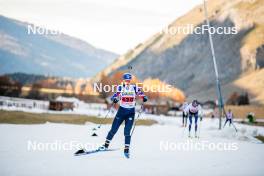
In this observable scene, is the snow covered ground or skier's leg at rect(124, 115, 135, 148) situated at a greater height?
skier's leg at rect(124, 115, 135, 148)

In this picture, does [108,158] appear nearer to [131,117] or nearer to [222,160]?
[131,117]

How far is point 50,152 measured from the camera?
12703 mm

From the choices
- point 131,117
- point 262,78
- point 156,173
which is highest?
point 262,78

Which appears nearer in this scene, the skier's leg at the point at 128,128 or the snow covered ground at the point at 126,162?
the snow covered ground at the point at 126,162

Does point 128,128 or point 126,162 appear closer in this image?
point 126,162

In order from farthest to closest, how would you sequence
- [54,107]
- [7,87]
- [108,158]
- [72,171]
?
[7,87], [54,107], [108,158], [72,171]

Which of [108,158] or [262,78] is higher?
[262,78]

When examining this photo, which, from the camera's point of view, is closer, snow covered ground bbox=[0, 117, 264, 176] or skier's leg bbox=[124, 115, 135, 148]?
snow covered ground bbox=[0, 117, 264, 176]

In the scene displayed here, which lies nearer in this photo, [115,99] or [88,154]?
[88,154]

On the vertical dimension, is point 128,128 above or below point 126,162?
above

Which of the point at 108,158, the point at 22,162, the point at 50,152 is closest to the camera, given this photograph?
the point at 22,162

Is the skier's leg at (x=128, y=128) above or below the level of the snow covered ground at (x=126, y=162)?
above

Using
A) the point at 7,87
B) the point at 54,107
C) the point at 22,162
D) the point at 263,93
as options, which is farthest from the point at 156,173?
the point at 263,93

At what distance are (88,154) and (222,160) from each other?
377cm
